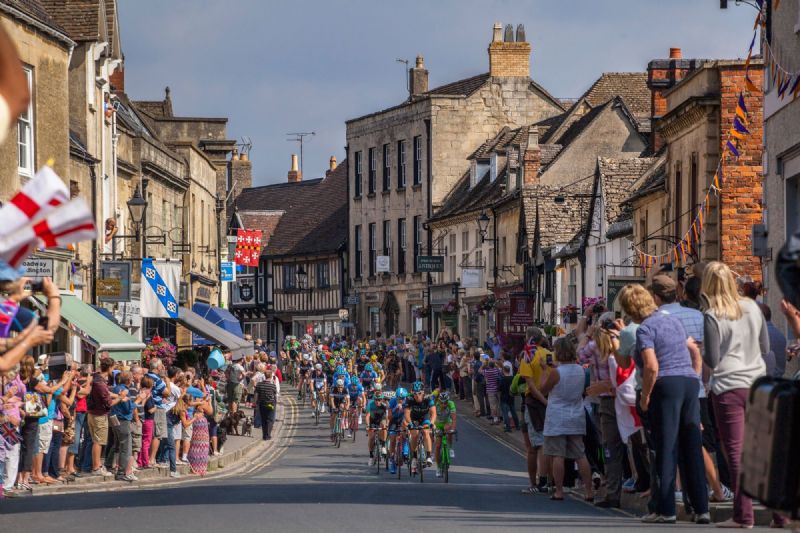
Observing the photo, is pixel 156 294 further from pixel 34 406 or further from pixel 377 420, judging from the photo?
pixel 34 406

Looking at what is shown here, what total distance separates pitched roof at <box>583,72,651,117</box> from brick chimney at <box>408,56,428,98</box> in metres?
14.6

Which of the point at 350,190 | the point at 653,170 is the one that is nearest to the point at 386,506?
the point at 653,170

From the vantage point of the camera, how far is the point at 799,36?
19359 mm

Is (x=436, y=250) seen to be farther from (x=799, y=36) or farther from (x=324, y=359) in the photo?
(x=799, y=36)

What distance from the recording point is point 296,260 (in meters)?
91.0

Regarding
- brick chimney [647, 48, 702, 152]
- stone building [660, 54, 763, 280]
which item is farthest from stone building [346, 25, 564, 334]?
stone building [660, 54, 763, 280]

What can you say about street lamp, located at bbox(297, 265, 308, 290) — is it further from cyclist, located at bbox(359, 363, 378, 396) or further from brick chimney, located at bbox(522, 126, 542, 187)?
cyclist, located at bbox(359, 363, 378, 396)

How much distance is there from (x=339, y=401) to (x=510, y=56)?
42.1m

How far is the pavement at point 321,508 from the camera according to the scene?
12.3 metres

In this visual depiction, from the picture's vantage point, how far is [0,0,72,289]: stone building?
25.6m

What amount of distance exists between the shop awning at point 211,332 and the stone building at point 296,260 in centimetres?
3580

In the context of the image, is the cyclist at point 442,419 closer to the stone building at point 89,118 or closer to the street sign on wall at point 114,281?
the street sign on wall at point 114,281

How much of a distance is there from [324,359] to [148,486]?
92.1 ft

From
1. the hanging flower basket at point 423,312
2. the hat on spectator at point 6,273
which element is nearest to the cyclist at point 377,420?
the hat on spectator at point 6,273
